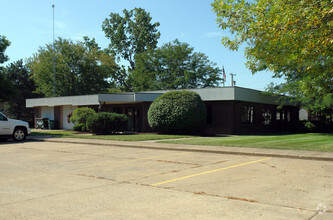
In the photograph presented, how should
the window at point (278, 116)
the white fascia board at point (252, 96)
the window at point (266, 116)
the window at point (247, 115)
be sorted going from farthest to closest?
1. the window at point (278, 116)
2. the window at point (266, 116)
3. the window at point (247, 115)
4. the white fascia board at point (252, 96)

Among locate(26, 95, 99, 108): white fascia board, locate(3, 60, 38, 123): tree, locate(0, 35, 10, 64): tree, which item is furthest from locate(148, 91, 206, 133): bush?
locate(3, 60, 38, 123): tree

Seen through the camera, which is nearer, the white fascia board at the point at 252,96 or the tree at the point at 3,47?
the white fascia board at the point at 252,96

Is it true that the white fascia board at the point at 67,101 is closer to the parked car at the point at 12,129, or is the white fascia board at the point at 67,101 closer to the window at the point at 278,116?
the parked car at the point at 12,129

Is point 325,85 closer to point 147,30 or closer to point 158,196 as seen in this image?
point 158,196

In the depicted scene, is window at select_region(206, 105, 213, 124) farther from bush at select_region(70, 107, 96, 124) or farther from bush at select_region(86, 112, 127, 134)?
bush at select_region(70, 107, 96, 124)

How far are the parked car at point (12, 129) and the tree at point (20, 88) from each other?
114ft

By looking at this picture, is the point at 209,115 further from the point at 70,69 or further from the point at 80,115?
the point at 70,69

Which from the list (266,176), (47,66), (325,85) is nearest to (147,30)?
(47,66)

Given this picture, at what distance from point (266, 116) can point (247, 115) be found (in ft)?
14.4

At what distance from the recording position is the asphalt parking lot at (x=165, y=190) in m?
5.20

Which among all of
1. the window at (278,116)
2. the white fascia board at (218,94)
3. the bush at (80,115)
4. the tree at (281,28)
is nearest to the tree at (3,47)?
the bush at (80,115)

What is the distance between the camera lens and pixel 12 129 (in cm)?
1980

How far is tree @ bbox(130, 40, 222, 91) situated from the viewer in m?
51.7

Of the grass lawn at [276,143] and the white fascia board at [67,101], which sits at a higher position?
the white fascia board at [67,101]
